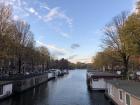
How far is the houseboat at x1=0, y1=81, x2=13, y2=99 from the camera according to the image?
47188 mm

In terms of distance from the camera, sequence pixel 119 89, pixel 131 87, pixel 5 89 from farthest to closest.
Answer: pixel 5 89 < pixel 119 89 < pixel 131 87

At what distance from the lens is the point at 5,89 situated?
48969 mm

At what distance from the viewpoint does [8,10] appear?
5703cm

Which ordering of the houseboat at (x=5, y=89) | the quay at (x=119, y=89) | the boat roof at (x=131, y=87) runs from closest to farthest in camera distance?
the boat roof at (x=131, y=87)
the quay at (x=119, y=89)
the houseboat at (x=5, y=89)

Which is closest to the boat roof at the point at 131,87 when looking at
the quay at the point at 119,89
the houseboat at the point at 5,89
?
the quay at the point at 119,89

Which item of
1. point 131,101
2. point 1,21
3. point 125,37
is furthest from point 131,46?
point 1,21

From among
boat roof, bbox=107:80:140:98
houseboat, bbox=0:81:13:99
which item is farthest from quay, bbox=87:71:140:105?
houseboat, bbox=0:81:13:99

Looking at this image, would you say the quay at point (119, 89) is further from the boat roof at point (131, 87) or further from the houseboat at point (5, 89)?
the houseboat at point (5, 89)

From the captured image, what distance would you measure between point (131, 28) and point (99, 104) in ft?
44.8

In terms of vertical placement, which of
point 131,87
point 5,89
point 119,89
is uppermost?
point 131,87

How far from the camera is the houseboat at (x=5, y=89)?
155ft

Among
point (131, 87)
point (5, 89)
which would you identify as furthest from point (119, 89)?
point (5, 89)

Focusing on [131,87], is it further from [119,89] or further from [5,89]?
[5,89]

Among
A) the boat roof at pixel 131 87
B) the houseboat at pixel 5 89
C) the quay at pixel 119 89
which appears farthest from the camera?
the houseboat at pixel 5 89
